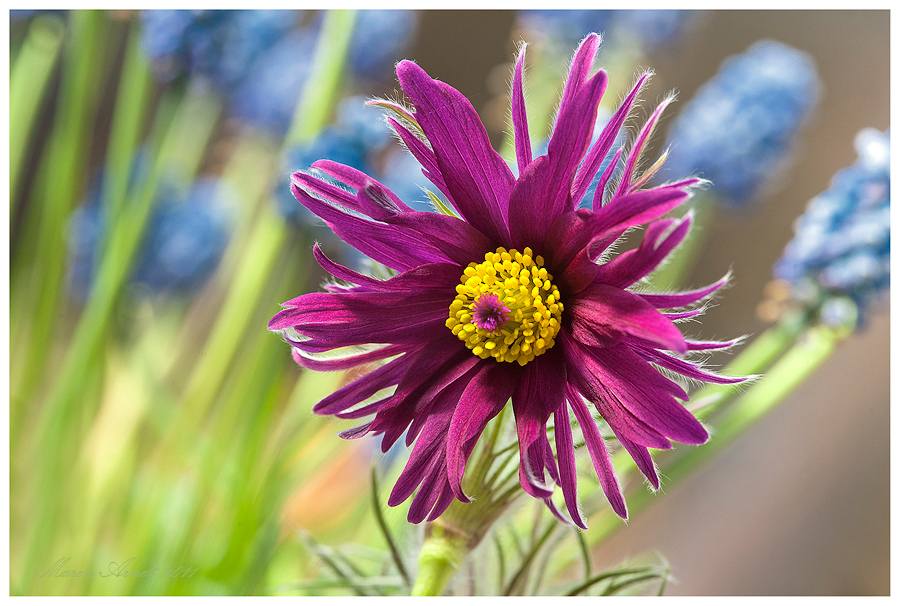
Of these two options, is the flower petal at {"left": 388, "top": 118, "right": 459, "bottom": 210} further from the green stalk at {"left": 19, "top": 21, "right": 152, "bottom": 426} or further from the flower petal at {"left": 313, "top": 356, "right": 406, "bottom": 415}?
the green stalk at {"left": 19, "top": 21, "right": 152, "bottom": 426}

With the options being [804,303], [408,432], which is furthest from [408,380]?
[804,303]

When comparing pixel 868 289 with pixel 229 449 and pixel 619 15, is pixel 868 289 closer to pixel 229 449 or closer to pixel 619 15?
pixel 619 15

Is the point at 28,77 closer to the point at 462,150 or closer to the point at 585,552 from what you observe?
the point at 462,150

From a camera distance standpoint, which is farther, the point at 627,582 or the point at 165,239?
the point at 165,239

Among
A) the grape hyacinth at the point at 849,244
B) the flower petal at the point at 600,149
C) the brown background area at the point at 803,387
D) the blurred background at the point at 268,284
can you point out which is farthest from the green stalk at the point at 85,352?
the grape hyacinth at the point at 849,244

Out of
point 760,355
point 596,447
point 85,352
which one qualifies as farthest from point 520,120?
point 85,352

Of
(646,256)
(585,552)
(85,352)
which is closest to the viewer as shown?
(646,256)
